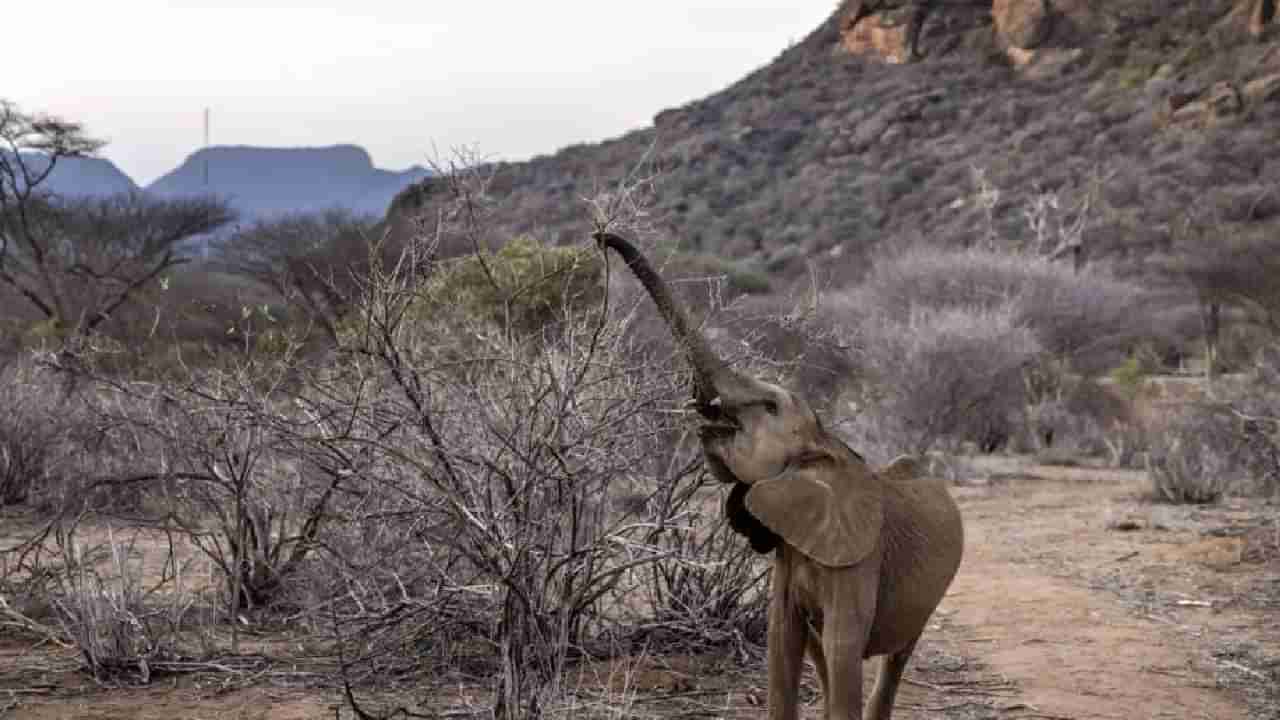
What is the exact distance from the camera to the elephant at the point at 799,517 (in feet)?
12.4

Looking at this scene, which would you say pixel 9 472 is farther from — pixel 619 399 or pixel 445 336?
pixel 619 399

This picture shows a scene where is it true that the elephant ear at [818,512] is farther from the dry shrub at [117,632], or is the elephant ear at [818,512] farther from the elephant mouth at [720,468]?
the dry shrub at [117,632]

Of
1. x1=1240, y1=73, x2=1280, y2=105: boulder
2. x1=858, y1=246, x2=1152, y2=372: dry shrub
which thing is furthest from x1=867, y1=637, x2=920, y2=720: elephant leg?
x1=1240, y1=73, x2=1280, y2=105: boulder

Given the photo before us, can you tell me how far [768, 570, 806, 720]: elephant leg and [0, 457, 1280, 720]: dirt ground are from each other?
2.07 feet

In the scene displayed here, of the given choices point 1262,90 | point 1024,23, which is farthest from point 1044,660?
point 1024,23

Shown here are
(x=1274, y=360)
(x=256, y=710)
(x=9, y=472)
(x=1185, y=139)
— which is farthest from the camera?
(x=1185, y=139)

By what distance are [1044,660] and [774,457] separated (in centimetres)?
317

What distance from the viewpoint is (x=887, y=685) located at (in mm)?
4574

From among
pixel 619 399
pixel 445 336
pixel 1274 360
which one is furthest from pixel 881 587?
pixel 1274 360

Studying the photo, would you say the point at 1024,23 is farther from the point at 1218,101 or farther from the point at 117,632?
the point at 117,632

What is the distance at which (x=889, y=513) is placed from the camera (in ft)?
13.6

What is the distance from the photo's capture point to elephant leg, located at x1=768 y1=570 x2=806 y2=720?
4000 millimetres

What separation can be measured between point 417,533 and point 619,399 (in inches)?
33.6

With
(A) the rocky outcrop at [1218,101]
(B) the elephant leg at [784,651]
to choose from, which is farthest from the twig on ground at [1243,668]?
(A) the rocky outcrop at [1218,101]
